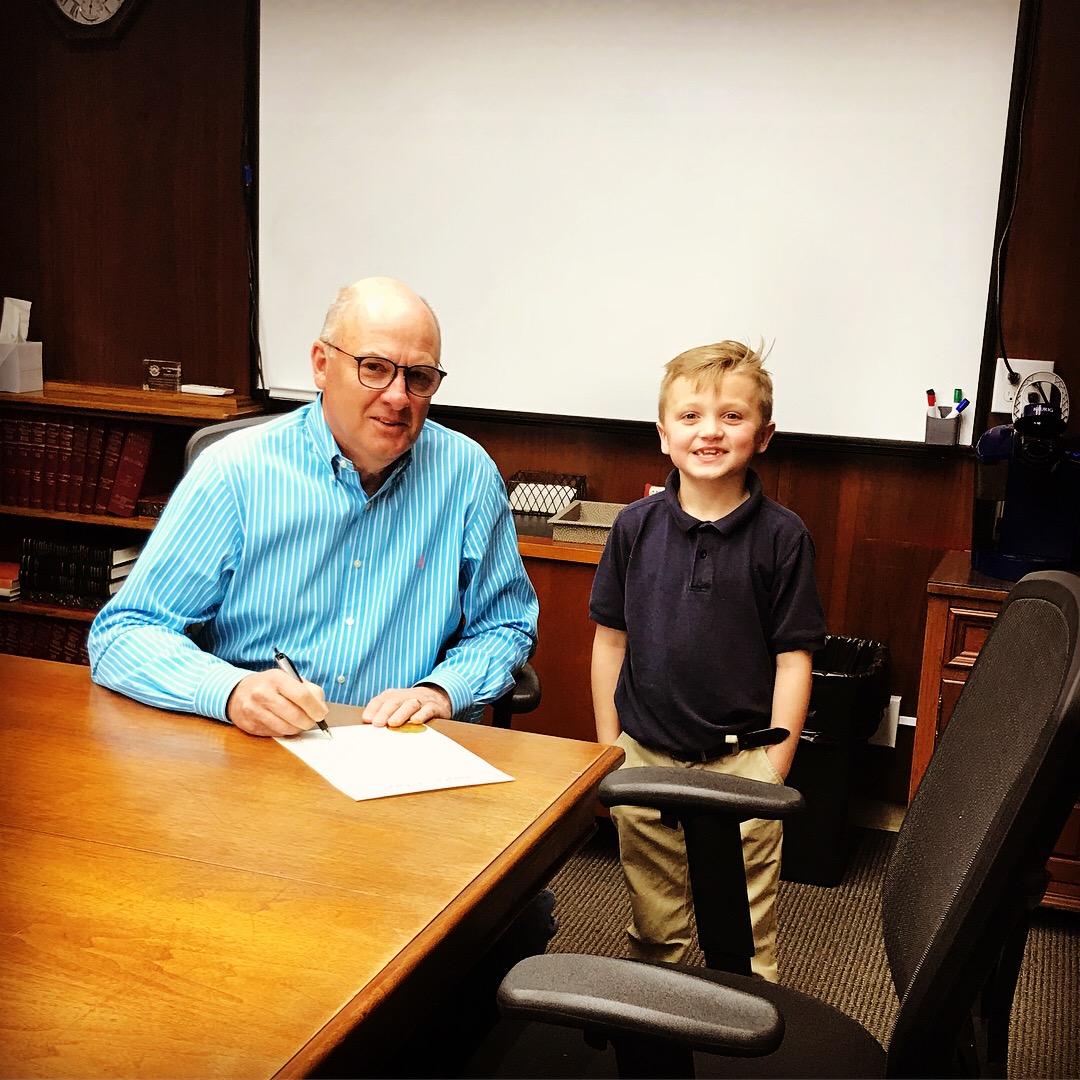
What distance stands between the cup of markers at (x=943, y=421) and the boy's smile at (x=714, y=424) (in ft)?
3.98

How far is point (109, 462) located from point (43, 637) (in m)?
0.62

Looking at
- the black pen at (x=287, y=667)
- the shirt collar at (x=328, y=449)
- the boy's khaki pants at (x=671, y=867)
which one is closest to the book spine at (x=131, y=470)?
the shirt collar at (x=328, y=449)

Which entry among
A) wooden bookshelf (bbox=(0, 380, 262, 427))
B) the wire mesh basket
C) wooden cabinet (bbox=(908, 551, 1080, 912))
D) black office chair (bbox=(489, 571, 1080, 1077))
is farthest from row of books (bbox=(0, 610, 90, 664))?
black office chair (bbox=(489, 571, 1080, 1077))

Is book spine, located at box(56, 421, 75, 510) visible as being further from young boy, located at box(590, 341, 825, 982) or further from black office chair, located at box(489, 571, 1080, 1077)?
black office chair, located at box(489, 571, 1080, 1077)

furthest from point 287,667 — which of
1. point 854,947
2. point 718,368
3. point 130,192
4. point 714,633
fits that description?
point 130,192

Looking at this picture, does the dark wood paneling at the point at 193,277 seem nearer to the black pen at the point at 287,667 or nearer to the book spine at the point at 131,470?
the book spine at the point at 131,470

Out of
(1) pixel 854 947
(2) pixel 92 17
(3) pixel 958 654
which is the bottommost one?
(1) pixel 854 947

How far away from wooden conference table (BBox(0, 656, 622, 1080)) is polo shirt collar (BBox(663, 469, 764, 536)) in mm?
621

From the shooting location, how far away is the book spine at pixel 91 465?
12.1ft

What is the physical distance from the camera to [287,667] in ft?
5.42

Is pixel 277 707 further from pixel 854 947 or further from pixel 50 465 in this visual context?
pixel 50 465

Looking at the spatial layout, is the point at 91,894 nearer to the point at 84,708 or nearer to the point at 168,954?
the point at 168,954

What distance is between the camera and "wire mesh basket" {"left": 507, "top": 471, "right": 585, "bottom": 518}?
3.36 m

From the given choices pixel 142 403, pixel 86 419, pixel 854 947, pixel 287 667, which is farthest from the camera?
pixel 86 419
